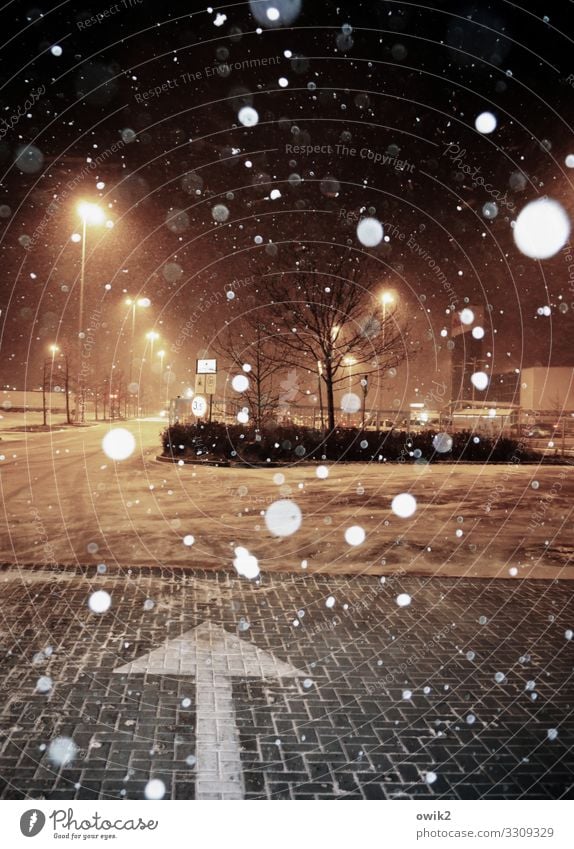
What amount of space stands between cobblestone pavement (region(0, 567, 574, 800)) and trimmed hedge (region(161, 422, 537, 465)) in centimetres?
1781

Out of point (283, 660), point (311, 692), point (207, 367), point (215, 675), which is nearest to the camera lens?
point (311, 692)

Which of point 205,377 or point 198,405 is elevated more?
point 205,377

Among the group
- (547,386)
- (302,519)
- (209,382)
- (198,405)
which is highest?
(209,382)

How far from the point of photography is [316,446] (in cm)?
2734

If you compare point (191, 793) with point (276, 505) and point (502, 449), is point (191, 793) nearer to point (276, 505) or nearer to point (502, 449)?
point (276, 505)

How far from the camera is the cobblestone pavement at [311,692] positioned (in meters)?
4.20

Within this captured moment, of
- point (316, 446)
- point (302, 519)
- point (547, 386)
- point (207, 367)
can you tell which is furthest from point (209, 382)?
point (547, 386)

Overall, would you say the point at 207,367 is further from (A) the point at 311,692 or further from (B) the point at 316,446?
(A) the point at 311,692

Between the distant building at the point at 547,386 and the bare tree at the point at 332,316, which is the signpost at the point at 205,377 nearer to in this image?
the bare tree at the point at 332,316

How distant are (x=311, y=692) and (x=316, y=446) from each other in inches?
867

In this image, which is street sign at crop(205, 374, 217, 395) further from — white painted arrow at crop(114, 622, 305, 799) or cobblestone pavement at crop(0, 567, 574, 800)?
white painted arrow at crop(114, 622, 305, 799)

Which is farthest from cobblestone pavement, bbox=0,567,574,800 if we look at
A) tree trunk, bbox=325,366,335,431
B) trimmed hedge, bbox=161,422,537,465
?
tree trunk, bbox=325,366,335,431

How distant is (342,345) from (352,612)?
24.8 meters

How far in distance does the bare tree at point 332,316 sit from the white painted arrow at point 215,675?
83.6 ft
